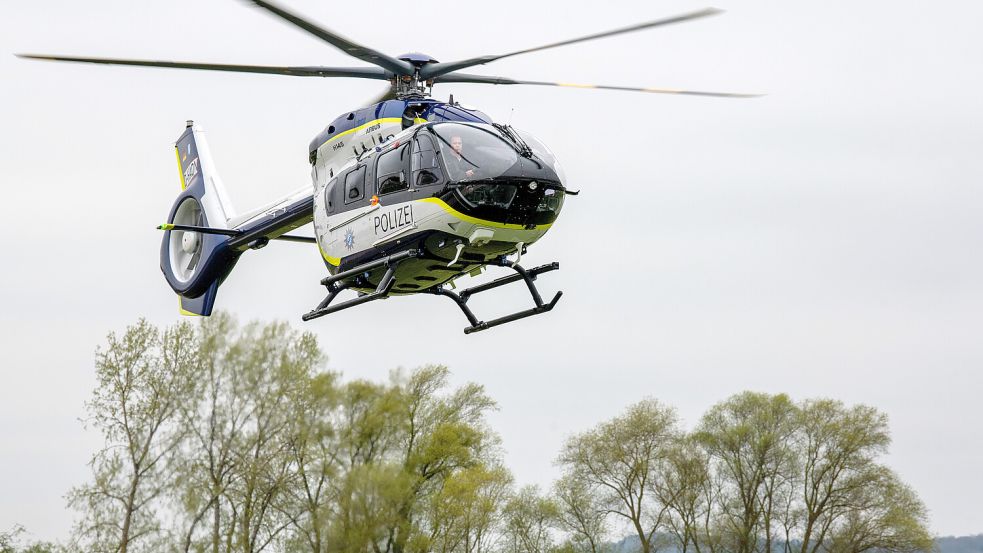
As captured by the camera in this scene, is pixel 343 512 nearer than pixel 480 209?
No

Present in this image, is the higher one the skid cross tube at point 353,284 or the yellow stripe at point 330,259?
the yellow stripe at point 330,259

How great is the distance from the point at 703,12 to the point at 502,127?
3.38 m

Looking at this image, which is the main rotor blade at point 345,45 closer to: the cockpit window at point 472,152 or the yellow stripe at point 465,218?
the cockpit window at point 472,152

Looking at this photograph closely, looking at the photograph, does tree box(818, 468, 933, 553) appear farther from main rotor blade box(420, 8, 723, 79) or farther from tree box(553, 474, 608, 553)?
main rotor blade box(420, 8, 723, 79)

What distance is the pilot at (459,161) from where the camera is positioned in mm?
18812

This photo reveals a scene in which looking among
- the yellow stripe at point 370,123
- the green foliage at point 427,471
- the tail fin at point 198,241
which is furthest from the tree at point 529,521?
the yellow stripe at point 370,123

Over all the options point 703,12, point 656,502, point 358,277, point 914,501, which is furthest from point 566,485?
point 703,12

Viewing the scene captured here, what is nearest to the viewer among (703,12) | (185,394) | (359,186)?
(703,12)

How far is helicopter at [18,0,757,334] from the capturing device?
18938 millimetres

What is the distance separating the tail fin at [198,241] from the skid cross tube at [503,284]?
6313 millimetres

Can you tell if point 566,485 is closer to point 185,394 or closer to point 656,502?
point 656,502

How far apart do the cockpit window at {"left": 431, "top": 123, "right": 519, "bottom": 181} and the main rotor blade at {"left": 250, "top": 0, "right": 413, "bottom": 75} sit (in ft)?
6.20

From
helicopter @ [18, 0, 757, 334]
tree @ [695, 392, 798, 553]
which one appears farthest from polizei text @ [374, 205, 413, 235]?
tree @ [695, 392, 798, 553]

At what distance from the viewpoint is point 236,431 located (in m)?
33.1
